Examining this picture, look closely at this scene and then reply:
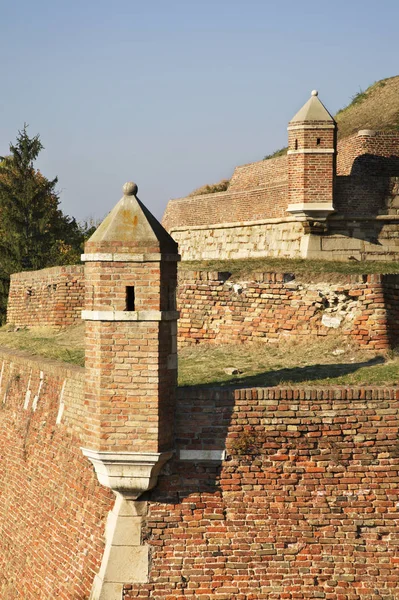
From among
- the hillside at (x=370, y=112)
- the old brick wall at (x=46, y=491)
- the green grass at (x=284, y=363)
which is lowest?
the old brick wall at (x=46, y=491)

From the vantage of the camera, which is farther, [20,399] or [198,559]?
[20,399]

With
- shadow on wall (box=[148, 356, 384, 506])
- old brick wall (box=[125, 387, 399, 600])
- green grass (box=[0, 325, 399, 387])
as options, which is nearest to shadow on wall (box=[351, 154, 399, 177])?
green grass (box=[0, 325, 399, 387])

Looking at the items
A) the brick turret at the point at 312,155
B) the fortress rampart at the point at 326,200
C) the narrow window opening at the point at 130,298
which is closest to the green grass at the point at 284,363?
the narrow window opening at the point at 130,298

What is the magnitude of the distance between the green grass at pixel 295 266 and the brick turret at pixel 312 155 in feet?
4.47

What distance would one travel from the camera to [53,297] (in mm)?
Result: 21391

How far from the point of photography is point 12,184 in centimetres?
3631

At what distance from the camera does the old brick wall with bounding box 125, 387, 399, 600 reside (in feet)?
34.1

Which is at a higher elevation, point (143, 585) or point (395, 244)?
point (395, 244)

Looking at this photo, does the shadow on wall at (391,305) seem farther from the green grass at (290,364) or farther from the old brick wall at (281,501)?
the old brick wall at (281,501)

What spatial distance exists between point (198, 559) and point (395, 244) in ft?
41.0

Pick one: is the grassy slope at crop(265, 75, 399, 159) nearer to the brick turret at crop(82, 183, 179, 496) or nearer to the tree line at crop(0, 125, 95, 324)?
the tree line at crop(0, 125, 95, 324)

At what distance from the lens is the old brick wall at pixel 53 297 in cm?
2111

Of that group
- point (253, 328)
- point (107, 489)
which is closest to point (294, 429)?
point (107, 489)

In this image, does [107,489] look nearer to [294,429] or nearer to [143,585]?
[143,585]
